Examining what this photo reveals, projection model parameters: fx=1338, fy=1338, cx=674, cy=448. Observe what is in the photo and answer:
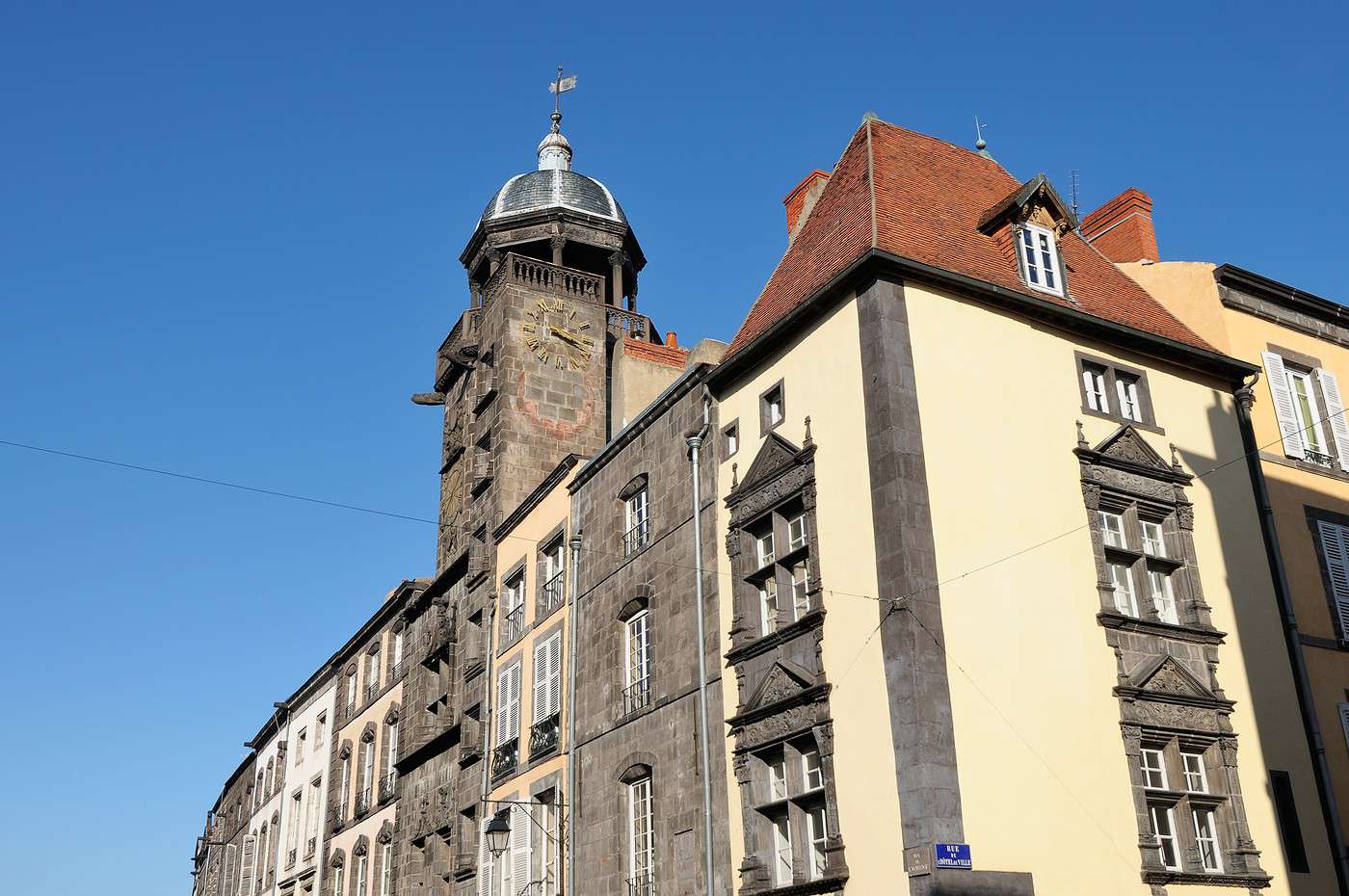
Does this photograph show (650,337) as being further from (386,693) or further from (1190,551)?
(1190,551)

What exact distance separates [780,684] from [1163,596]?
5894 mm

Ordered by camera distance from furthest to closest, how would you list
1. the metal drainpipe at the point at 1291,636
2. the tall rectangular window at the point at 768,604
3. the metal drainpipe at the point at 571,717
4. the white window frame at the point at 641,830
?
the metal drainpipe at the point at 571,717, the white window frame at the point at 641,830, the tall rectangular window at the point at 768,604, the metal drainpipe at the point at 1291,636

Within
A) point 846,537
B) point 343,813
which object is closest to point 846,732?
point 846,537

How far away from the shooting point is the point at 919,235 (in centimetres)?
2030

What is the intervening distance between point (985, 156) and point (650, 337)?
496 inches

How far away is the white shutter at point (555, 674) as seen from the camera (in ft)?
84.9

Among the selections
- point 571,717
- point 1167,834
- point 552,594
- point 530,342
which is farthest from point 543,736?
point 1167,834

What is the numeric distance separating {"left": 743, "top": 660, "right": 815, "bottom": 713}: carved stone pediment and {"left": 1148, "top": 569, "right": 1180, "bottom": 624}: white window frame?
5.35 metres

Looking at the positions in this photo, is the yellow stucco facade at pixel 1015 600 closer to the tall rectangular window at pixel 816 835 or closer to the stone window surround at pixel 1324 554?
Result: the tall rectangular window at pixel 816 835

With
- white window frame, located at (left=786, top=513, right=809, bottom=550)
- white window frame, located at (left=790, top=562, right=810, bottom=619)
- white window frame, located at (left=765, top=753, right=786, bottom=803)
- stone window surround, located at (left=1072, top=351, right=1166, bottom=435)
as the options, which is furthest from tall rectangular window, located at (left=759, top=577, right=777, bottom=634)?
stone window surround, located at (left=1072, top=351, right=1166, bottom=435)

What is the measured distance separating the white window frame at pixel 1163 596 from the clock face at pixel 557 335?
16867mm

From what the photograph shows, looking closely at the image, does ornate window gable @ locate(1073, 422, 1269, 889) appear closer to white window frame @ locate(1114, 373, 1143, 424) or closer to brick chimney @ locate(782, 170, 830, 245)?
white window frame @ locate(1114, 373, 1143, 424)

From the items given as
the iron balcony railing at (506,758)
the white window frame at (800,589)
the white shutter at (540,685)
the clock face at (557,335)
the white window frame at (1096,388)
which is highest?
the clock face at (557,335)

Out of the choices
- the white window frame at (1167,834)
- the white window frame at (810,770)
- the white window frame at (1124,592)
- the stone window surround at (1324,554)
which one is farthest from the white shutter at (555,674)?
the stone window surround at (1324,554)
